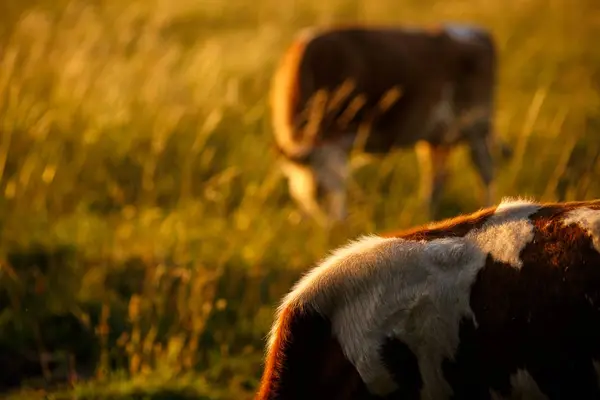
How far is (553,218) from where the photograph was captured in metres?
1.89

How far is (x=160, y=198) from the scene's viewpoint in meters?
6.45

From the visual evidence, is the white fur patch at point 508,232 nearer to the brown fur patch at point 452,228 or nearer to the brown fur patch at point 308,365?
the brown fur patch at point 452,228

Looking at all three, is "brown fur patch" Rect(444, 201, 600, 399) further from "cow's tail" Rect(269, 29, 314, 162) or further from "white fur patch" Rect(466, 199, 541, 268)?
"cow's tail" Rect(269, 29, 314, 162)

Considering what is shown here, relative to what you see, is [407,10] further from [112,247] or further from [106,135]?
[112,247]

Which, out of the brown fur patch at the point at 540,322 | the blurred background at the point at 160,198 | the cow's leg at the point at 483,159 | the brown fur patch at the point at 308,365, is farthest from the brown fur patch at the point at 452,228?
the cow's leg at the point at 483,159

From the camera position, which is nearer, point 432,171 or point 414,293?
point 414,293

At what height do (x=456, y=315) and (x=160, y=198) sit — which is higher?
(x=456, y=315)

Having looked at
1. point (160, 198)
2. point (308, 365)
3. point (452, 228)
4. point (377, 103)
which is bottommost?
point (160, 198)

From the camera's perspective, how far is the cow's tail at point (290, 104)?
6121mm

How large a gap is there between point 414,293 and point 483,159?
17.4 ft

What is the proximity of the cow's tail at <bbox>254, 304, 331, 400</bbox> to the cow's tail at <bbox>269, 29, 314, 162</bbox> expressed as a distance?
4090mm

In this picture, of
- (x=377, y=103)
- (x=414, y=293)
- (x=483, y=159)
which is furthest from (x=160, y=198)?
(x=414, y=293)

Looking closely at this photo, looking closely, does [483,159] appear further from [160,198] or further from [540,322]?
[540,322]

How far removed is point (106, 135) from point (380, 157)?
6.54ft
